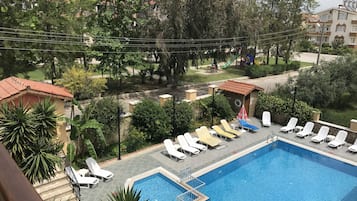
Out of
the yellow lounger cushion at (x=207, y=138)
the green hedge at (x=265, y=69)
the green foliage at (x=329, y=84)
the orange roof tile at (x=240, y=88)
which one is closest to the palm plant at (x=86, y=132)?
the yellow lounger cushion at (x=207, y=138)

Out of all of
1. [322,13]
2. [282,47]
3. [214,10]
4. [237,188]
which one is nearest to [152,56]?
[214,10]

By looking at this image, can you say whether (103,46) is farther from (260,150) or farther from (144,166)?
(260,150)

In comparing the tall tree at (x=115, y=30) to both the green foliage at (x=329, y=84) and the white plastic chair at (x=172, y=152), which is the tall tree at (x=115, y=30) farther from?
the green foliage at (x=329, y=84)

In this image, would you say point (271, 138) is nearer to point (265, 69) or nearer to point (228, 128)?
point (228, 128)

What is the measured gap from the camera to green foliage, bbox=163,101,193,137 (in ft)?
62.1

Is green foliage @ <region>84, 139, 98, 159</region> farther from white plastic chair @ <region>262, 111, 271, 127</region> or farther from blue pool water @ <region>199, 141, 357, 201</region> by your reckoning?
white plastic chair @ <region>262, 111, 271, 127</region>

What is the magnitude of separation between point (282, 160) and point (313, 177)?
2.32 meters

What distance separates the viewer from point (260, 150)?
723 inches

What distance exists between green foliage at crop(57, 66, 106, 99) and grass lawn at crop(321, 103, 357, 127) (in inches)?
672

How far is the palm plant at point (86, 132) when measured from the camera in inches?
585

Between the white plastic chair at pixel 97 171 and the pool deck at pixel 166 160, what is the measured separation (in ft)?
0.96

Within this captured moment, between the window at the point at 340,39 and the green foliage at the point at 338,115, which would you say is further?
the window at the point at 340,39

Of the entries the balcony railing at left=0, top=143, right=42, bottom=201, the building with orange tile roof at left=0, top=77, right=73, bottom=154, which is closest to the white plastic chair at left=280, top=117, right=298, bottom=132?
the building with orange tile roof at left=0, top=77, right=73, bottom=154

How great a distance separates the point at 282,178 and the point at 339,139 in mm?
6072
